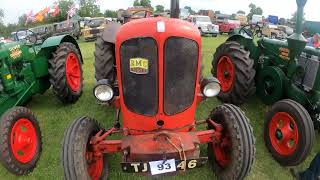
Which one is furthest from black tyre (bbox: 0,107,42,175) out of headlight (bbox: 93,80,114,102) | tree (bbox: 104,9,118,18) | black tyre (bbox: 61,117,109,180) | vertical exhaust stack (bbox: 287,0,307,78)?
tree (bbox: 104,9,118,18)

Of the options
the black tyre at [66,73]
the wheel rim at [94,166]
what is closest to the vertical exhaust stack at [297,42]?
Answer: the wheel rim at [94,166]

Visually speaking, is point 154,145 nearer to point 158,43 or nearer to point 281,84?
point 158,43

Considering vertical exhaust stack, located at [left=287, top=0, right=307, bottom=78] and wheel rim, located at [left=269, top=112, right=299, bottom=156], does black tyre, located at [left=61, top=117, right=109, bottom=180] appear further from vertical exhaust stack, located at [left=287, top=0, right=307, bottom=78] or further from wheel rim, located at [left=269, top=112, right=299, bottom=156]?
vertical exhaust stack, located at [left=287, top=0, right=307, bottom=78]

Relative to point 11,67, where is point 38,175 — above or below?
below

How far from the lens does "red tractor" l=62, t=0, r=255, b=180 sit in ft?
9.24

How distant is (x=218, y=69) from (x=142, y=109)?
3.00m

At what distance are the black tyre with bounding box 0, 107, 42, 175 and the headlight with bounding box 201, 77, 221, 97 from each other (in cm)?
210

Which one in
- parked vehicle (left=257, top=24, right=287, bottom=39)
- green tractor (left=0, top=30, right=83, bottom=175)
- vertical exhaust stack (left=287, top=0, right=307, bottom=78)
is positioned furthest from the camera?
parked vehicle (left=257, top=24, right=287, bottom=39)

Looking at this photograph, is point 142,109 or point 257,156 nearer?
point 142,109

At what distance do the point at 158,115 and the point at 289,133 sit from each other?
1.76 m

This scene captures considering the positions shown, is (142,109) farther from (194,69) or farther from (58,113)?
(58,113)

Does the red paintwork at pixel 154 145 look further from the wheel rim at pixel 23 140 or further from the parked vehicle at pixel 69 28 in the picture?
the parked vehicle at pixel 69 28

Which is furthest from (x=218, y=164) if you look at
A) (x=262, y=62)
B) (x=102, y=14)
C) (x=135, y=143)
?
(x=102, y=14)

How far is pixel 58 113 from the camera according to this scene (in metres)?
5.30
